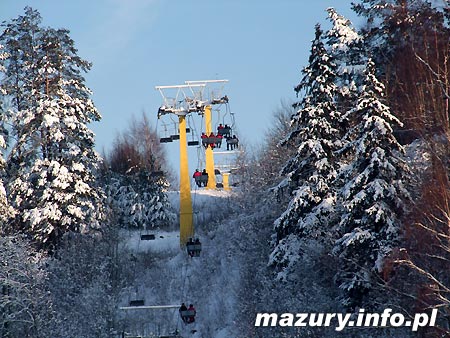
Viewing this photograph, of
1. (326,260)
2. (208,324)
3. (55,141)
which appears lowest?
(208,324)

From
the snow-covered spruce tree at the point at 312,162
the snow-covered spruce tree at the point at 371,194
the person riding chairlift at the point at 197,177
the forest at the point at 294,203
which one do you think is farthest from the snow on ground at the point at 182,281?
the snow-covered spruce tree at the point at 371,194

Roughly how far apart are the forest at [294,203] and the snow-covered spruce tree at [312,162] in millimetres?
63

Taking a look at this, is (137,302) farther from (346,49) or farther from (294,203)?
(346,49)

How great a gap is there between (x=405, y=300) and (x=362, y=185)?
423 cm

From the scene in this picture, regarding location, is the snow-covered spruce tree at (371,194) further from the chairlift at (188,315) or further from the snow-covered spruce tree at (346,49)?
the snow-covered spruce tree at (346,49)

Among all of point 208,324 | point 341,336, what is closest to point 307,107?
point 341,336

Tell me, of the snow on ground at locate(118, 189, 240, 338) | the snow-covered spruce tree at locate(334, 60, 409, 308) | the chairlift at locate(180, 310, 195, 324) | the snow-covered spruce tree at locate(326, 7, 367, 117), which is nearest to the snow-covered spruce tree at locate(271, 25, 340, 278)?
the snow-covered spruce tree at locate(334, 60, 409, 308)

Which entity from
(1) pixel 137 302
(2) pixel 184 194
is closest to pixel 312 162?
(1) pixel 137 302

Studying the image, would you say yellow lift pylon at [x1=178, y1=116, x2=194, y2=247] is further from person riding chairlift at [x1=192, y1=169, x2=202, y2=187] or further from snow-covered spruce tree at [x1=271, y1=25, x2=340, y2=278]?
snow-covered spruce tree at [x1=271, y1=25, x2=340, y2=278]

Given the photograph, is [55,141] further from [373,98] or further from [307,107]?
[373,98]

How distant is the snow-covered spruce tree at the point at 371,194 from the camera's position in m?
28.5

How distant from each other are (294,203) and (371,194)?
542cm

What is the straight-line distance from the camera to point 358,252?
2944 centimetres

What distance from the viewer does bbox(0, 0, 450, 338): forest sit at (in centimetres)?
2733
